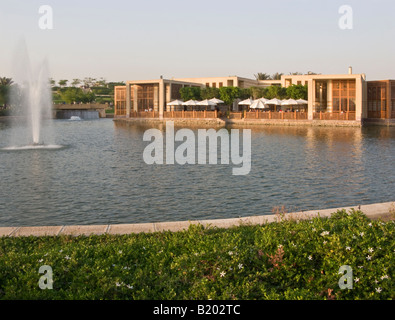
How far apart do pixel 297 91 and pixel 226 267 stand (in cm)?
6261

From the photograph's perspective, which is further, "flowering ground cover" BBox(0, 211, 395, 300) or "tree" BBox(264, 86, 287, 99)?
"tree" BBox(264, 86, 287, 99)

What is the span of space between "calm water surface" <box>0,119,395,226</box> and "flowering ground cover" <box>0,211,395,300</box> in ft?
18.5

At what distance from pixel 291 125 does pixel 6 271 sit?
54.8 meters

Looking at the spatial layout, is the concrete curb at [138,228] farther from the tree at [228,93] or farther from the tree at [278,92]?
the tree at [228,93]

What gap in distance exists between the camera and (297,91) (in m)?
66.9

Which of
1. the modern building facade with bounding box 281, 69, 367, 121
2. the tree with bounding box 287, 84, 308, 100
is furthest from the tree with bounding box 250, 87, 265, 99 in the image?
the modern building facade with bounding box 281, 69, 367, 121

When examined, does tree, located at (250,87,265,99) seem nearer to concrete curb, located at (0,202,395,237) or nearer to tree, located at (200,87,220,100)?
tree, located at (200,87,220,100)

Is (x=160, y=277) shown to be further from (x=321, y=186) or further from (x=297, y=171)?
(x=297, y=171)

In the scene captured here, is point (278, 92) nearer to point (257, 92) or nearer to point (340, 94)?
point (257, 92)

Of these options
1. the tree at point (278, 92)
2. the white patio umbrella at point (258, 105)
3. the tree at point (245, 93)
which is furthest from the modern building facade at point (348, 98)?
the tree at point (245, 93)

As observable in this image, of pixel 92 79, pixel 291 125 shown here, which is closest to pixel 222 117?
pixel 291 125

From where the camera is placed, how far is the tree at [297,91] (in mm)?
66938

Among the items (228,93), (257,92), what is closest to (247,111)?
(228,93)

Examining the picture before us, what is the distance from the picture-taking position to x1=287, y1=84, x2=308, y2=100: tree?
220 ft
